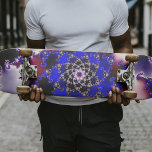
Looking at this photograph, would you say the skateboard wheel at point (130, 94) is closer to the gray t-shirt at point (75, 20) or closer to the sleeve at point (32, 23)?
the gray t-shirt at point (75, 20)

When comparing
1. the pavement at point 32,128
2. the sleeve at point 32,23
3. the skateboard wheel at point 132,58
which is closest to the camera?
the skateboard wheel at point 132,58

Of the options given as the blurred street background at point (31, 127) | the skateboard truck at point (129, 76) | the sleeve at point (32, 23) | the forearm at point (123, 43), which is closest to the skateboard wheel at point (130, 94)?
the skateboard truck at point (129, 76)

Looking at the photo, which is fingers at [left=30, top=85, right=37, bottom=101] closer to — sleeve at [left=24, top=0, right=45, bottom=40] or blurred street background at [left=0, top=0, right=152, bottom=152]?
sleeve at [left=24, top=0, right=45, bottom=40]

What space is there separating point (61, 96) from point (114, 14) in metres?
0.53

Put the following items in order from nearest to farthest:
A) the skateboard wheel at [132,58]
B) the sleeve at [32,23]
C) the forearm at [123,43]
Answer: the skateboard wheel at [132,58], the sleeve at [32,23], the forearm at [123,43]

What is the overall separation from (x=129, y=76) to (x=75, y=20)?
0.42 m

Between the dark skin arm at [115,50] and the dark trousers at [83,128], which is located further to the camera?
the dark trousers at [83,128]

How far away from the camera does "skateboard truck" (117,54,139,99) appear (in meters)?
2.03

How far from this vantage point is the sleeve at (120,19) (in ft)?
7.06

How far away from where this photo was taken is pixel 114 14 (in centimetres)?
214

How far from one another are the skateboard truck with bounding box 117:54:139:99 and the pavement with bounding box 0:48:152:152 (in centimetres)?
245

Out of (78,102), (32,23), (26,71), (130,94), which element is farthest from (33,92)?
(130,94)

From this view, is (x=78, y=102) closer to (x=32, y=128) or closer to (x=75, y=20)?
(x=75, y=20)

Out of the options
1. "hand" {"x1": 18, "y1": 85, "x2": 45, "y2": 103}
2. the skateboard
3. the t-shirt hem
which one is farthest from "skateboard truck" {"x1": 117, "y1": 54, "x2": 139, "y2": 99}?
"hand" {"x1": 18, "y1": 85, "x2": 45, "y2": 103}
